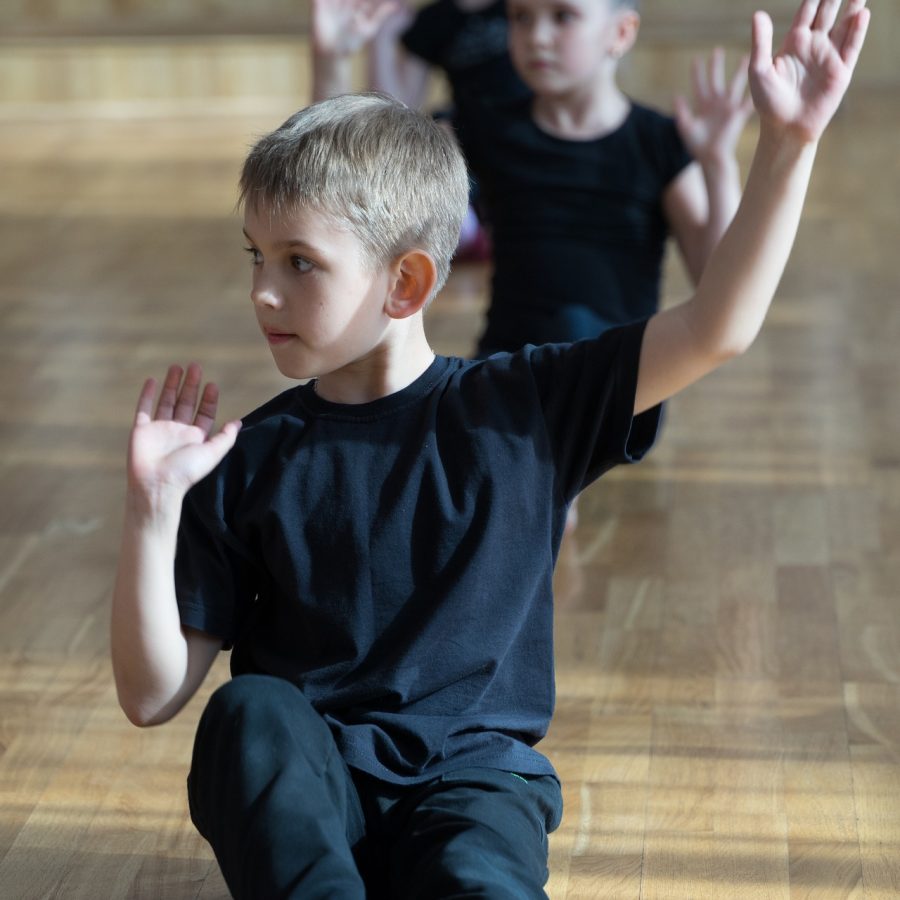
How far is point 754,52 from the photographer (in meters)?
1.04

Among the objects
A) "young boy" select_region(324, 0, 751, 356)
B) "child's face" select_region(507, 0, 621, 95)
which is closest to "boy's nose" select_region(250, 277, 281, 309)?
"young boy" select_region(324, 0, 751, 356)

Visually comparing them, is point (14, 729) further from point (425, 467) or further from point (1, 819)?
point (425, 467)

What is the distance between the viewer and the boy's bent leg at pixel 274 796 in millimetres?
989

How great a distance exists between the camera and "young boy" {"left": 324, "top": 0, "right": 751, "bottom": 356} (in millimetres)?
→ 2209

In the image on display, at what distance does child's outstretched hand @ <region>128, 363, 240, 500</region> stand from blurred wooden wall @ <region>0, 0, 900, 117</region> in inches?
175

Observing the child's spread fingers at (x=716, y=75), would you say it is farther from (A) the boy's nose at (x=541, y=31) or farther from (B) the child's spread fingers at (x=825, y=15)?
(B) the child's spread fingers at (x=825, y=15)

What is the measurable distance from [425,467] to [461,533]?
53 millimetres

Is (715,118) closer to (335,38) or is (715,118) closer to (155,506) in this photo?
(335,38)

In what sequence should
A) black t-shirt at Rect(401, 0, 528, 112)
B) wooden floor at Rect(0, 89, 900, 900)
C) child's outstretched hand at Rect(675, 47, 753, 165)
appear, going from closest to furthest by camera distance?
wooden floor at Rect(0, 89, 900, 900), child's outstretched hand at Rect(675, 47, 753, 165), black t-shirt at Rect(401, 0, 528, 112)

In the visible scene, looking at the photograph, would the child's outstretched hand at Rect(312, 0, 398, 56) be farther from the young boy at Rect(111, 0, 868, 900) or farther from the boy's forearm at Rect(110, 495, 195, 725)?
the boy's forearm at Rect(110, 495, 195, 725)

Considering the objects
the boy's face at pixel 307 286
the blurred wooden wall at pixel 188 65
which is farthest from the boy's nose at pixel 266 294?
the blurred wooden wall at pixel 188 65

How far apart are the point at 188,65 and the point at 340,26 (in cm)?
371

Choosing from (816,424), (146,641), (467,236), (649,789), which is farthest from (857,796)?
(467,236)

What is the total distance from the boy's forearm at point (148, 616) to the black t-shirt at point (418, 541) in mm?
38
